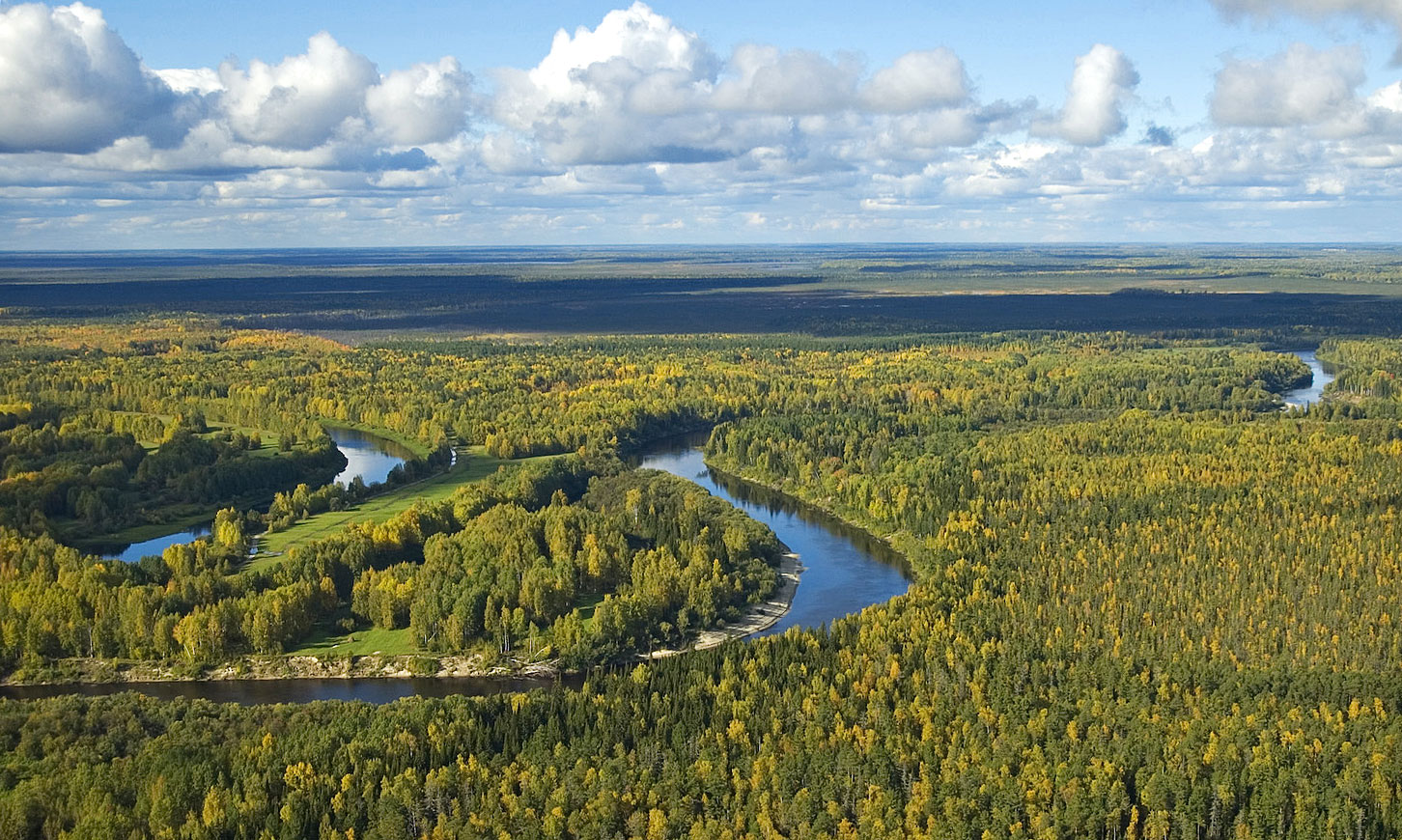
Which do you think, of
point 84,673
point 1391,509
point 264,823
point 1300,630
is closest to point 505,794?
point 264,823

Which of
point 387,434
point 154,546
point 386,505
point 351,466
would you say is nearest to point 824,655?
point 386,505

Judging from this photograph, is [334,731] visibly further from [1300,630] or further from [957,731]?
[1300,630]

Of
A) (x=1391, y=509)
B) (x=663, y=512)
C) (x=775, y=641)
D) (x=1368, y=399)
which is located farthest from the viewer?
(x=1368, y=399)

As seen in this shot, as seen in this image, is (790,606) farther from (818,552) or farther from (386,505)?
(386,505)

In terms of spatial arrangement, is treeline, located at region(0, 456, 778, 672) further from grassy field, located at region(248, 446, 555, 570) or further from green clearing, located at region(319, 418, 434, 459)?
green clearing, located at region(319, 418, 434, 459)

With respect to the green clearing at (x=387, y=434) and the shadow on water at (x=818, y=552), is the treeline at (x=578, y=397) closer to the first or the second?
the green clearing at (x=387, y=434)

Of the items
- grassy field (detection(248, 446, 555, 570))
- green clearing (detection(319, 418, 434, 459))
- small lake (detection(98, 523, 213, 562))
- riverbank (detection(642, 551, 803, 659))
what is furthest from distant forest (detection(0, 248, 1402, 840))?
green clearing (detection(319, 418, 434, 459))
